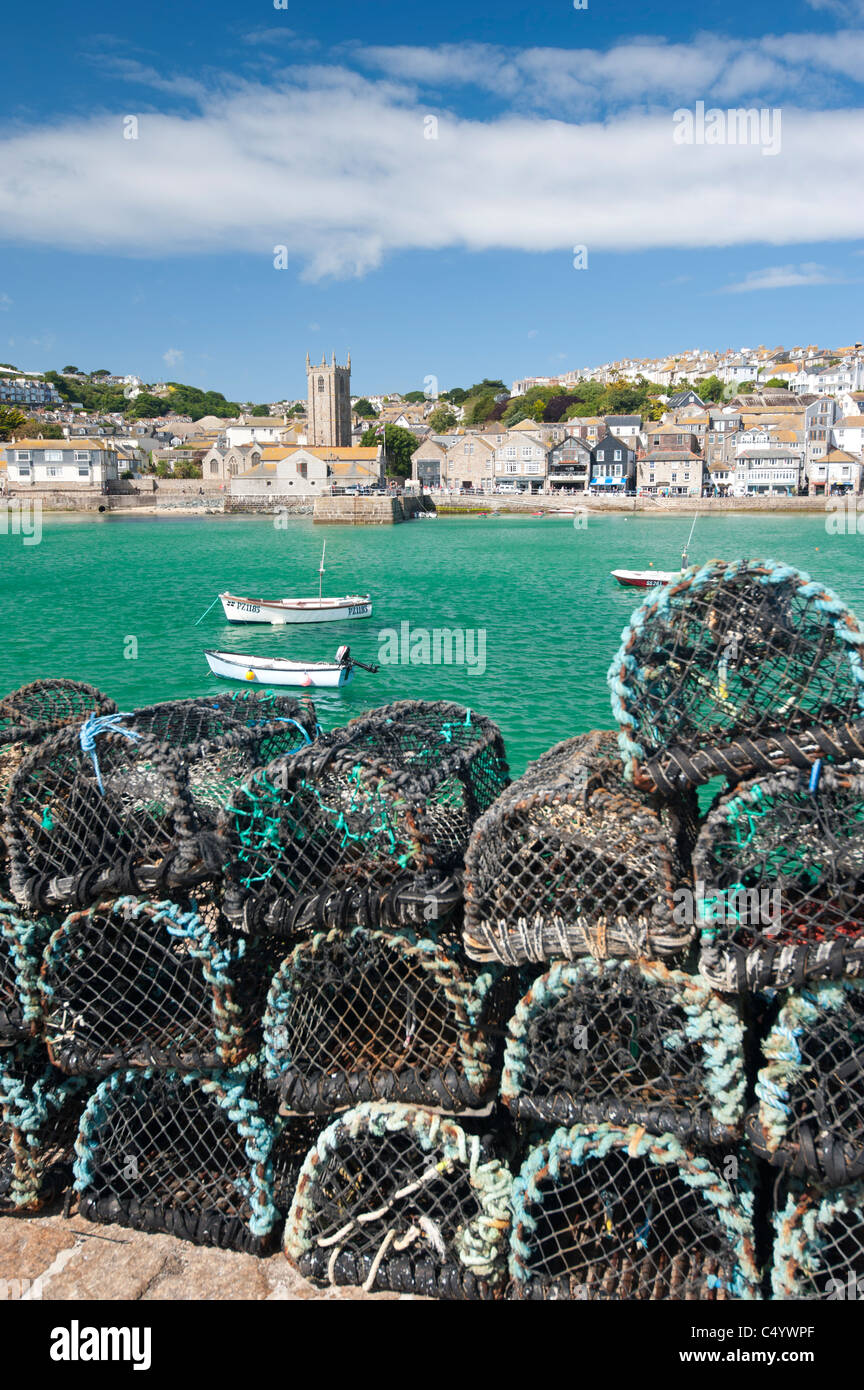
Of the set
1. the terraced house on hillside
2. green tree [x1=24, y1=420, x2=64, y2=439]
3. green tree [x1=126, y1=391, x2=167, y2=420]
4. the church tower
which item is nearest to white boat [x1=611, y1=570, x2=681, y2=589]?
the terraced house on hillside

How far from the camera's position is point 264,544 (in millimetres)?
53375

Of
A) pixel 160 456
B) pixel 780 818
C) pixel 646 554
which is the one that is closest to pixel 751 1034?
pixel 780 818

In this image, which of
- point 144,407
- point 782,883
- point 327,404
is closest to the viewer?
point 782,883

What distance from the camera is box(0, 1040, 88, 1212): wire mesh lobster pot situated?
3.18 metres

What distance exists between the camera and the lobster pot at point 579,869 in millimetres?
2666

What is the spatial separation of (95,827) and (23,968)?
1.80 feet

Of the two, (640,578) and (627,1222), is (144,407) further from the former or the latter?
(627,1222)

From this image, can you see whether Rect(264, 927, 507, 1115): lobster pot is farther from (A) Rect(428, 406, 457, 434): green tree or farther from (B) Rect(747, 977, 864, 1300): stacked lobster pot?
(A) Rect(428, 406, 457, 434): green tree

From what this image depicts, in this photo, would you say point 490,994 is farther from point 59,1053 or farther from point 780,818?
point 59,1053

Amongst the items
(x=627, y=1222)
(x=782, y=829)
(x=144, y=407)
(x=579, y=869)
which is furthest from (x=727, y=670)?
(x=144, y=407)

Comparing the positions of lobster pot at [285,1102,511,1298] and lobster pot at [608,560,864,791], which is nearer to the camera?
lobster pot at [608,560,864,791]

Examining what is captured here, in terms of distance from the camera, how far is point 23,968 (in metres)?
3.10

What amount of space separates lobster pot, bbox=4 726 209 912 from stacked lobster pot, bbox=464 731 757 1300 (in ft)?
3.45

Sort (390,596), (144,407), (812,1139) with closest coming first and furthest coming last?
(812,1139), (390,596), (144,407)
